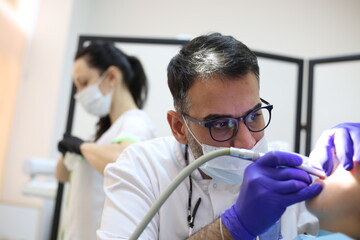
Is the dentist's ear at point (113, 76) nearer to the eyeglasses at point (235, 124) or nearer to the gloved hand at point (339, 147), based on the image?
the eyeglasses at point (235, 124)

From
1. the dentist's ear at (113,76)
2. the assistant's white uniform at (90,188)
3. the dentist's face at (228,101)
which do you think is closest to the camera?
the dentist's face at (228,101)

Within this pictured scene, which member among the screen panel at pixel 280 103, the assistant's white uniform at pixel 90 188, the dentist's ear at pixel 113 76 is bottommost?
the assistant's white uniform at pixel 90 188

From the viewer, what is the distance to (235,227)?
2.24 ft

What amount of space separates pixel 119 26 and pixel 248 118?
250 centimetres

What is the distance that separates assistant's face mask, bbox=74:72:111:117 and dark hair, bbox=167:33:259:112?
723mm

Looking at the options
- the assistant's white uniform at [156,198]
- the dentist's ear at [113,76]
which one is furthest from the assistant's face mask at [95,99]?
the assistant's white uniform at [156,198]

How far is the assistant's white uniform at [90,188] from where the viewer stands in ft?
4.43

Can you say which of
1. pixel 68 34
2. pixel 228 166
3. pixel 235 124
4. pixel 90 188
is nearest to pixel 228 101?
pixel 235 124

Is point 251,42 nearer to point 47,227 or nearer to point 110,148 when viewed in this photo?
point 110,148

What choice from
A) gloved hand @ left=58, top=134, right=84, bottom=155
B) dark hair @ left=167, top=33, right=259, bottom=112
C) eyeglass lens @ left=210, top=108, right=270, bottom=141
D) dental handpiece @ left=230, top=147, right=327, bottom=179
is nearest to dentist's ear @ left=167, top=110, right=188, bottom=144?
dark hair @ left=167, top=33, right=259, bottom=112

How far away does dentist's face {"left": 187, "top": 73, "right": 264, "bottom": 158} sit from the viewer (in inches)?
30.1

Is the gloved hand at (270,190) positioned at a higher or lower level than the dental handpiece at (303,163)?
lower

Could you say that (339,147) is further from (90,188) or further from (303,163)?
(90,188)

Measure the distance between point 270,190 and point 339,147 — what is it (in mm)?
157
